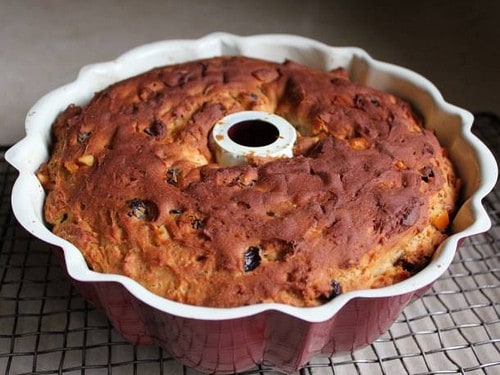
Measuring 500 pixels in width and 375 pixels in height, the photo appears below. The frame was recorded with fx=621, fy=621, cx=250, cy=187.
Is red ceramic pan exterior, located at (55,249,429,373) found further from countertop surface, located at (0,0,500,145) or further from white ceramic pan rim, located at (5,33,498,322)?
countertop surface, located at (0,0,500,145)

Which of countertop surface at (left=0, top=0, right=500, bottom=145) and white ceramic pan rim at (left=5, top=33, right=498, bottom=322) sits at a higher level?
white ceramic pan rim at (left=5, top=33, right=498, bottom=322)

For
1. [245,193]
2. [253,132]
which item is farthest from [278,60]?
[245,193]

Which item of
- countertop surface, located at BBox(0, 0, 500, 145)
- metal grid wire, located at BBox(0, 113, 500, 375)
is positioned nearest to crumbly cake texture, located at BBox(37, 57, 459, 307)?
metal grid wire, located at BBox(0, 113, 500, 375)

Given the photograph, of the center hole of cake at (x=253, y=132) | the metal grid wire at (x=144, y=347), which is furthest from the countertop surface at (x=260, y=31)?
the center hole of cake at (x=253, y=132)

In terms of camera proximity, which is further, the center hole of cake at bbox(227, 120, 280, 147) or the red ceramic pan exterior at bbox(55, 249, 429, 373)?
the center hole of cake at bbox(227, 120, 280, 147)

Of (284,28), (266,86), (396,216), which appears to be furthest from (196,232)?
(284,28)

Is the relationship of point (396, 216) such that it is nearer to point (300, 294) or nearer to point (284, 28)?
point (300, 294)
